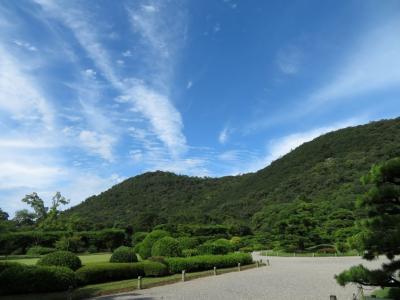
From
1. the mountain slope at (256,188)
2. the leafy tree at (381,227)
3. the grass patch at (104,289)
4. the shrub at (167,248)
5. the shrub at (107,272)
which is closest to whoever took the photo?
the leafy tree at (381,227)

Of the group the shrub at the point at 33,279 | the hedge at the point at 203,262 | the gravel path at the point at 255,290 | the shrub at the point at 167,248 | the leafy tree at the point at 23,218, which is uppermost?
the leafy tree at the point at 23,218

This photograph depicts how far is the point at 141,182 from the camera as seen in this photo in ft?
364

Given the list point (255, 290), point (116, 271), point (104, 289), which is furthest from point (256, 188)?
point (104, 289)

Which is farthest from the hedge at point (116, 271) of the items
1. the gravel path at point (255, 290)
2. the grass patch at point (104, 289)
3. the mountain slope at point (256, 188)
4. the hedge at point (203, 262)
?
the mountain slope at point (256, 188)

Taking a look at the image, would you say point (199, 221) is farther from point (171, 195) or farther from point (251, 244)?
point (171, 195)

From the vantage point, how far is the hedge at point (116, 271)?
16547 millimetres

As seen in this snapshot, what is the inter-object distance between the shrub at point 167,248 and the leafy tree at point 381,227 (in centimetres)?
1689

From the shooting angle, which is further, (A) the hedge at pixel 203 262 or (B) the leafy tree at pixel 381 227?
(A) the hedge at pixel 203 262

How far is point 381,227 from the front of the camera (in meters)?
7.04

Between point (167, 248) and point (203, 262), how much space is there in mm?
2374

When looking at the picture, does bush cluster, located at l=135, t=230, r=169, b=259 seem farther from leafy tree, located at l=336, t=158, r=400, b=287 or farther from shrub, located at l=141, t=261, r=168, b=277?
leafy tree, located at l=336, t=158, r=400, b=287

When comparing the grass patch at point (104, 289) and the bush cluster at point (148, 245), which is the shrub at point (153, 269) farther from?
the bush cluster at point (148, 245)

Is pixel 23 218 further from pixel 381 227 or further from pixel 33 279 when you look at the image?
pixel 381 227

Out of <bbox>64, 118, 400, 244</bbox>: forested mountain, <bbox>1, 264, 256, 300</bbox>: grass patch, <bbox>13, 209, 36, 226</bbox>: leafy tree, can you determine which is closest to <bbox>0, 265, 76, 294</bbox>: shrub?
<bbox>1, 264, 256, 300</bbox>: grass patch
